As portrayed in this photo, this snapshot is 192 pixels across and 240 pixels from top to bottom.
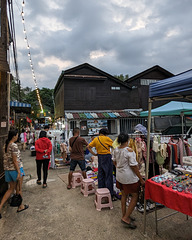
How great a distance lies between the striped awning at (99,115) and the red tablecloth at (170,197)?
12293 mm

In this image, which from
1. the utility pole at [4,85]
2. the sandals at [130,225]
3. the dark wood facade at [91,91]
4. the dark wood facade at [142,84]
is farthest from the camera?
the dark wood facade at [142,84]

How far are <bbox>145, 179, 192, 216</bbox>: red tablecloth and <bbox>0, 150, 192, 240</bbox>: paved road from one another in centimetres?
84

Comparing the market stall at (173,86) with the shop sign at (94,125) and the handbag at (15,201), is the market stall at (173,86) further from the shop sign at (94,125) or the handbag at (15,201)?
the shop sign at (94,125)

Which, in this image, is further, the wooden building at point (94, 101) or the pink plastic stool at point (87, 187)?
the wooden building at point (94, 101)

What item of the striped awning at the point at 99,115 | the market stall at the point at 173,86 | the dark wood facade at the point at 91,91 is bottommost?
the market stall at the point at 173,86

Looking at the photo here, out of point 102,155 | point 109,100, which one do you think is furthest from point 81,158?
point 109,100

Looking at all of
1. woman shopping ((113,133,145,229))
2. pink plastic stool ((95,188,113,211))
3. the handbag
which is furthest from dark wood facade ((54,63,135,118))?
woman shopping ((113,133,145,229))

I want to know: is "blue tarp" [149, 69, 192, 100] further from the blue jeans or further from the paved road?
the paved road

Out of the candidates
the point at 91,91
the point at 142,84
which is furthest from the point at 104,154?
the point at 142,84

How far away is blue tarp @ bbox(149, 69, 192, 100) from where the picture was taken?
2.27 meters

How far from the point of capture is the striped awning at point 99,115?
14.9 meters

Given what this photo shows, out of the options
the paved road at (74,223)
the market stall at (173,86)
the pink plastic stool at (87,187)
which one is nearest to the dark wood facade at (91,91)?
the pink plastic stool at (87,187)

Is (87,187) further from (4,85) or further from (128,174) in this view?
(4,85)

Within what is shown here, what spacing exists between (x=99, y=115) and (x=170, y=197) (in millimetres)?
13772
